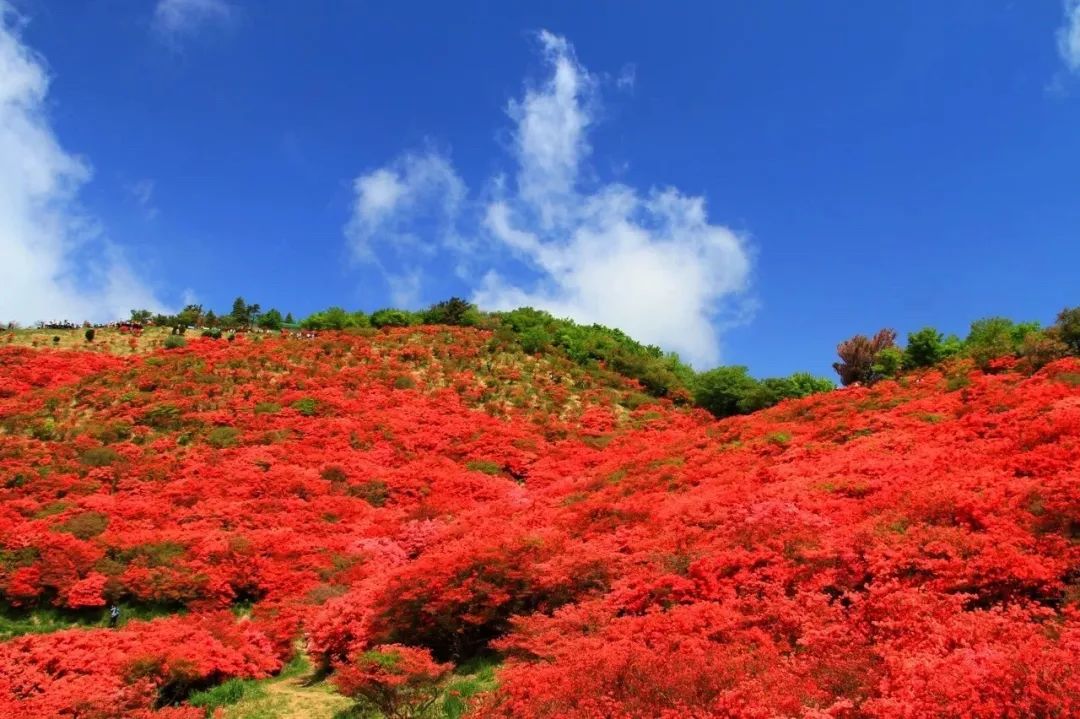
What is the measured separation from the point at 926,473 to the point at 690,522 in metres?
5.49

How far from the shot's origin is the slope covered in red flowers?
8.82m

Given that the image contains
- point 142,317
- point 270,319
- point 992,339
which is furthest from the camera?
point 270,319

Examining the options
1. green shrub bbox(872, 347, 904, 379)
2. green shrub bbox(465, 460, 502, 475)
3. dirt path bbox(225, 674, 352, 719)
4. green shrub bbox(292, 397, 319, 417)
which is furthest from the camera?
green shrub bbox(292, 397, 319, 417)

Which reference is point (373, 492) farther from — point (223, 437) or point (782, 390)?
point (782, 390)

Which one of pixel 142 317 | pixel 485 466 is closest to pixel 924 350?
pixel 485 466

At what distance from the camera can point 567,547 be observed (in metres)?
15.3

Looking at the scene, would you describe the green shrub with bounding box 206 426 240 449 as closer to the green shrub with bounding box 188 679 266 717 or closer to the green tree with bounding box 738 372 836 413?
the green shrub with bounding box 188 679 266 717

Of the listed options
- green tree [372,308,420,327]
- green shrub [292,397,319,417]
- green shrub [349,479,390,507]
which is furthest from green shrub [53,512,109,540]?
green tree [372,308,420,327]

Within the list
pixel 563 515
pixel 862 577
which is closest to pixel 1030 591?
pixel 862 577

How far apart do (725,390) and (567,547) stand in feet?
85.4

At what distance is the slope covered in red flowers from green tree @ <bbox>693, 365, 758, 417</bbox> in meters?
4.06

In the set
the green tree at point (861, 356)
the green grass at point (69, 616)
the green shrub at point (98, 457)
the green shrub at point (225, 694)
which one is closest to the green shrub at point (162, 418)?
the green shrub at point (98, 457)

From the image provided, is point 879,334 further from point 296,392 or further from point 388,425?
point 296,392

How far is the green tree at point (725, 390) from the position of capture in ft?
127
